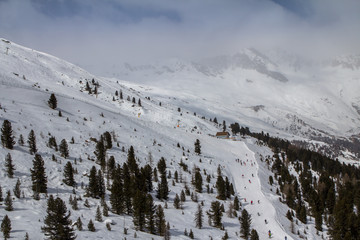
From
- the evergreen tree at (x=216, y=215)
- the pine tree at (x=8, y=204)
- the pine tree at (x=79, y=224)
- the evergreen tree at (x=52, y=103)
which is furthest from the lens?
the evergreen tree at (x=52, y=103)

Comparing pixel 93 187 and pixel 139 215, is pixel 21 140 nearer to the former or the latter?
pixel 93 187

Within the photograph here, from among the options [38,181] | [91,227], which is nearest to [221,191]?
[91,227]

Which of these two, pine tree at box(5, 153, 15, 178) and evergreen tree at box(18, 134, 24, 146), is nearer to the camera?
pine tree at box(5, 153, 15, 178)

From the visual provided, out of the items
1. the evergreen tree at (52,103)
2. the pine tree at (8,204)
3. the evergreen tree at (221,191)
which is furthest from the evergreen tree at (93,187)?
the evergreen tree at (52,103)

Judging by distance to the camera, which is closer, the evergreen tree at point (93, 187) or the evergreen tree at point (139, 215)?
the evergreen tree at point (139, 215)

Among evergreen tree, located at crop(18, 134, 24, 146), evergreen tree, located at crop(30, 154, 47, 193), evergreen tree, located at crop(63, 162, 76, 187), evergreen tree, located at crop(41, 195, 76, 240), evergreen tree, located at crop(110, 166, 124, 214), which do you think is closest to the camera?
evergreen tree, located at crop(41, 195, 76, 240)

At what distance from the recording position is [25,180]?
3375 cm

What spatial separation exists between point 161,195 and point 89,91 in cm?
11388

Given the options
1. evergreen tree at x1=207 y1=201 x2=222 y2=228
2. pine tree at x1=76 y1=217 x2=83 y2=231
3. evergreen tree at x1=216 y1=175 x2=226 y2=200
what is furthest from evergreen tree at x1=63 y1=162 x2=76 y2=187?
evergreen tree at x1=216 y1=175 x2=226 y2=200

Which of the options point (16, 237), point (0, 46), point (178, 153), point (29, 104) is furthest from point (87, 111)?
point (0, 46)

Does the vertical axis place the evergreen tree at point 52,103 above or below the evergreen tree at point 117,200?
above

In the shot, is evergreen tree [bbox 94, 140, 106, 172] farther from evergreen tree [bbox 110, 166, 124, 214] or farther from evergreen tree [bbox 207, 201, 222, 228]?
evergreen tree [bbox 207, 201, 222, 228]

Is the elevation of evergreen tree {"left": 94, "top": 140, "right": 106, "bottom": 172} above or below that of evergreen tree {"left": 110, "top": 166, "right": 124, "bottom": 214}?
above

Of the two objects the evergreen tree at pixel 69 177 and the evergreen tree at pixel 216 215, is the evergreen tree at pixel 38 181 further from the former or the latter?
the evergreen tree at pixel 216 215
